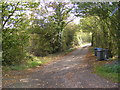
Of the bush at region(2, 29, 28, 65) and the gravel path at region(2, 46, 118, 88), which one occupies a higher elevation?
the bush at region(2, 29, 28, 65)

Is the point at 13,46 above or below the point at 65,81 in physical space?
above

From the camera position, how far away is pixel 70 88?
17.2ft

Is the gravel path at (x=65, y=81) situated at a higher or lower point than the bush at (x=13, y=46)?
lower

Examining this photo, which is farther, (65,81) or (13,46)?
(13,46)

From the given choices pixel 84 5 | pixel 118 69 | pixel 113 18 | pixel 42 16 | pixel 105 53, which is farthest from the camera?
pixel 42 16

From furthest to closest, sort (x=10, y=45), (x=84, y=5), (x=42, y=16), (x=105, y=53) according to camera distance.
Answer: (x=42, y=16)
(x=105, y=53)
(x=84, y=5)
(x=10, y=45)

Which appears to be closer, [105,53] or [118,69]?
[118,69]

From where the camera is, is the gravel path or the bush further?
the bush

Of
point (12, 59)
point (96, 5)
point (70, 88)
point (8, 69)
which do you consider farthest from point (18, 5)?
point (70, 88)

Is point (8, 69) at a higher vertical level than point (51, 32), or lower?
lower

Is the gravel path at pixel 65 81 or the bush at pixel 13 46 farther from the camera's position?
the bush at pixel 13 46

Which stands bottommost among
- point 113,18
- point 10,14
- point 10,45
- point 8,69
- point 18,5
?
point 8,69

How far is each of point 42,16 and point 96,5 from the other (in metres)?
10.8

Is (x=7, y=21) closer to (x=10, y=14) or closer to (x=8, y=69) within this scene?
(x=10, y=14)
